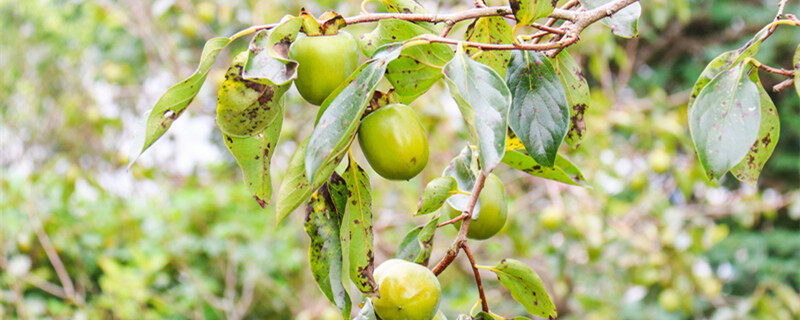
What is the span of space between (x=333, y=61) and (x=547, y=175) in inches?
10.2

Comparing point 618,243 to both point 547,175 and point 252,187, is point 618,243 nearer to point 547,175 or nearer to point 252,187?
point 547,175

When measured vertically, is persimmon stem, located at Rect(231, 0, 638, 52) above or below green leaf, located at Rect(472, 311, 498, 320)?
above

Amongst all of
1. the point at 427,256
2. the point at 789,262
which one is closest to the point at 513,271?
the point at 427,256

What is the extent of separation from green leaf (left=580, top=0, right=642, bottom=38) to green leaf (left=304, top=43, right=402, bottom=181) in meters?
0.23

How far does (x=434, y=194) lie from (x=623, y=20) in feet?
0.80

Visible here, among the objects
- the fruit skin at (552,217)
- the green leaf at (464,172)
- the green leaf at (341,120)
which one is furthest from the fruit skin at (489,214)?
the fruit skin at (552,217)

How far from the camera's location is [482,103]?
0.43 metres

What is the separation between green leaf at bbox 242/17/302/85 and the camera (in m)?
0.42

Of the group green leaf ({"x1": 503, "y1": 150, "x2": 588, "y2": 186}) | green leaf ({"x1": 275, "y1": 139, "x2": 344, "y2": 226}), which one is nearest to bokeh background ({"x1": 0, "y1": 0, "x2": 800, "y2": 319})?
green leaf ({"x1": 503, "y1": 150, "x2": 588, "y2": 186})

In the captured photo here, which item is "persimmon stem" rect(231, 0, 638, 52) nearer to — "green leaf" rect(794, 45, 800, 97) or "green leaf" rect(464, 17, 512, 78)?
"green leaf" rect(464, 17, 512, 78)

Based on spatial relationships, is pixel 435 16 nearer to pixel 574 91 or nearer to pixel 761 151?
pixel 574 91

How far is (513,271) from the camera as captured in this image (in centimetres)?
57

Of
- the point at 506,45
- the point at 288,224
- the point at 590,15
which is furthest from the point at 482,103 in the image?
the point at 288,224

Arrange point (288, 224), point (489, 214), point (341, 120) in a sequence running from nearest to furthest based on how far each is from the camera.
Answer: point (341, 120)
point (489, 214)
point (288, 224)
